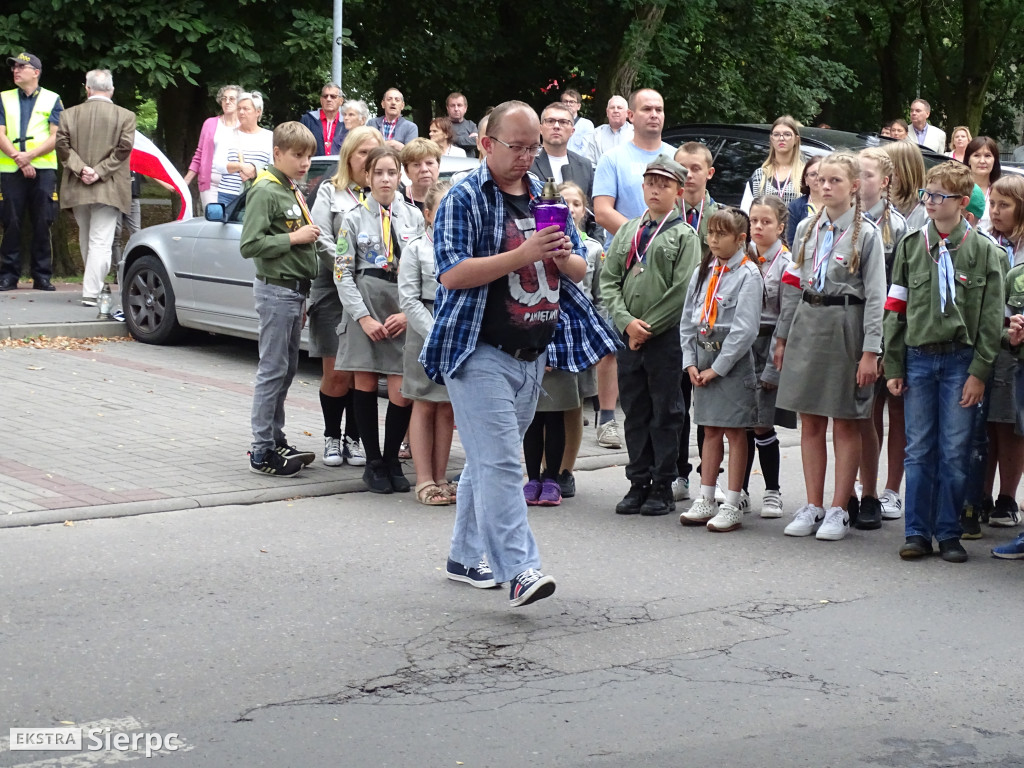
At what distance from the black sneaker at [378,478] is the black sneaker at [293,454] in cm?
47

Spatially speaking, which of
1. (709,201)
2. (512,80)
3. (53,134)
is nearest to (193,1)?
(53,134)

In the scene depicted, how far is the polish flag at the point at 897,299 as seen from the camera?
22.5 ft

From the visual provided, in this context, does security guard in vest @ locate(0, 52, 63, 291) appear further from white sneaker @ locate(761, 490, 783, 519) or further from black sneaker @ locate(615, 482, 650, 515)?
white sneaker @ locate(761, 490, 783, 519)

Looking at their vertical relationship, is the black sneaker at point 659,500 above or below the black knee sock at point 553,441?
below

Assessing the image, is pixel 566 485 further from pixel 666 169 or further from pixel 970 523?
pixel 970 523

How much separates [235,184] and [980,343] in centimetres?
932

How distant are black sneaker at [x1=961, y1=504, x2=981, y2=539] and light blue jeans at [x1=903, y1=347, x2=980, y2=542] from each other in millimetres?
545

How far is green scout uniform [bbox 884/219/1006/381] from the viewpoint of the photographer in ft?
21.8

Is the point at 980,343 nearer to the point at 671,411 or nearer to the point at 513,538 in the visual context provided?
the point at 671,411

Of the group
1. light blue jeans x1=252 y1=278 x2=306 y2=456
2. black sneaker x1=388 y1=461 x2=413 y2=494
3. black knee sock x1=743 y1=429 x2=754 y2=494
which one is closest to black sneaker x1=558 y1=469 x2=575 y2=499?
black sneaker x1=388 y1=461 x2=413 y2=494

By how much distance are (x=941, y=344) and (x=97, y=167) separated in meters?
9.46

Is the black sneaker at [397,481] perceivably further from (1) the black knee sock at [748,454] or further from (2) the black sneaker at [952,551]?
(2) the black sneaker at [952,551]

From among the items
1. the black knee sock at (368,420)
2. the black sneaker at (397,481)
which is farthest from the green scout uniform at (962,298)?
the black knee sock at (368,420)

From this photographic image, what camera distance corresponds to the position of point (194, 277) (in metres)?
12.2
